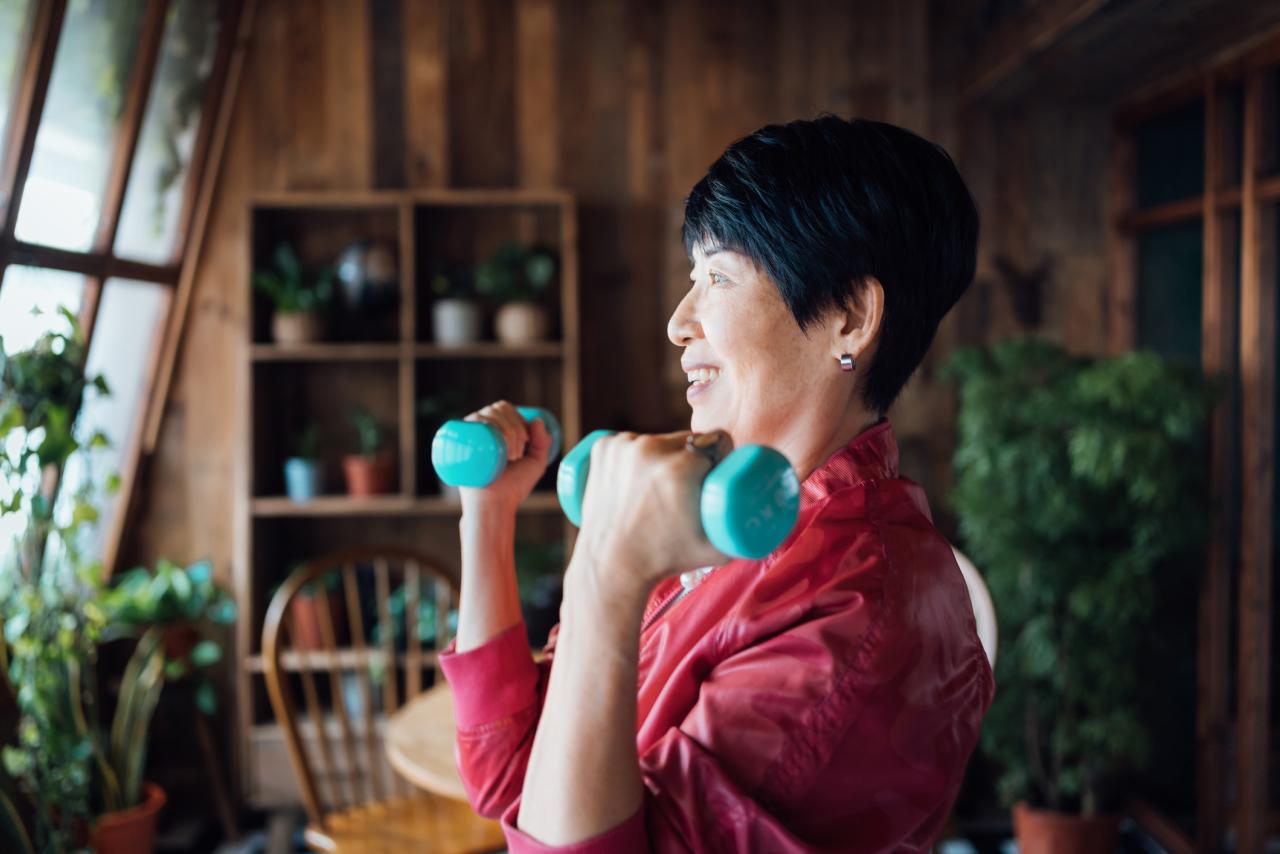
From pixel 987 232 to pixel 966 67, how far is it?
21.6 inches

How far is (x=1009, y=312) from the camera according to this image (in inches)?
141

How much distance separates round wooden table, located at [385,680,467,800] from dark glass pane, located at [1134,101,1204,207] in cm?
258

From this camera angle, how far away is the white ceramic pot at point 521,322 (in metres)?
3.39

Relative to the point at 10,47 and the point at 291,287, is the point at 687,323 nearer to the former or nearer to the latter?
the point at 10,47

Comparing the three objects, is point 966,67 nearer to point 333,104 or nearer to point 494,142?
point 494,142

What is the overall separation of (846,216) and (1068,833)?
258 centimetres

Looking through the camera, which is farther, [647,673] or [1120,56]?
[1120,56]

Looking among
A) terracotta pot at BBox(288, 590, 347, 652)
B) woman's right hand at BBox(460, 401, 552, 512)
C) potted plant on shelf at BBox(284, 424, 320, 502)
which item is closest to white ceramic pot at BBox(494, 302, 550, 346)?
potted plant on shelf at BBox(284, 424, 320, 502)

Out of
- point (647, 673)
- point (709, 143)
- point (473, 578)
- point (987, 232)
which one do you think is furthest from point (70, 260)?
point (987, 232)

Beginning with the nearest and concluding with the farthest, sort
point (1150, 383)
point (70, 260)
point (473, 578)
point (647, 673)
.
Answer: point (647, 673) → point (473, 578) → point (1150, 383) → point (70, 260)

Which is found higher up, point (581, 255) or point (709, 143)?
point (709, 143)

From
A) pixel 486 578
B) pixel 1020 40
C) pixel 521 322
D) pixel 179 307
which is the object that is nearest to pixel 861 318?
pixel 486 578

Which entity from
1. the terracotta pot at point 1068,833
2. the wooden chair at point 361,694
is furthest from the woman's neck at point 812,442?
the terracotta pot at point 1068,833

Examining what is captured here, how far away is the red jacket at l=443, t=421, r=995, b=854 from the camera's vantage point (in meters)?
0.72
